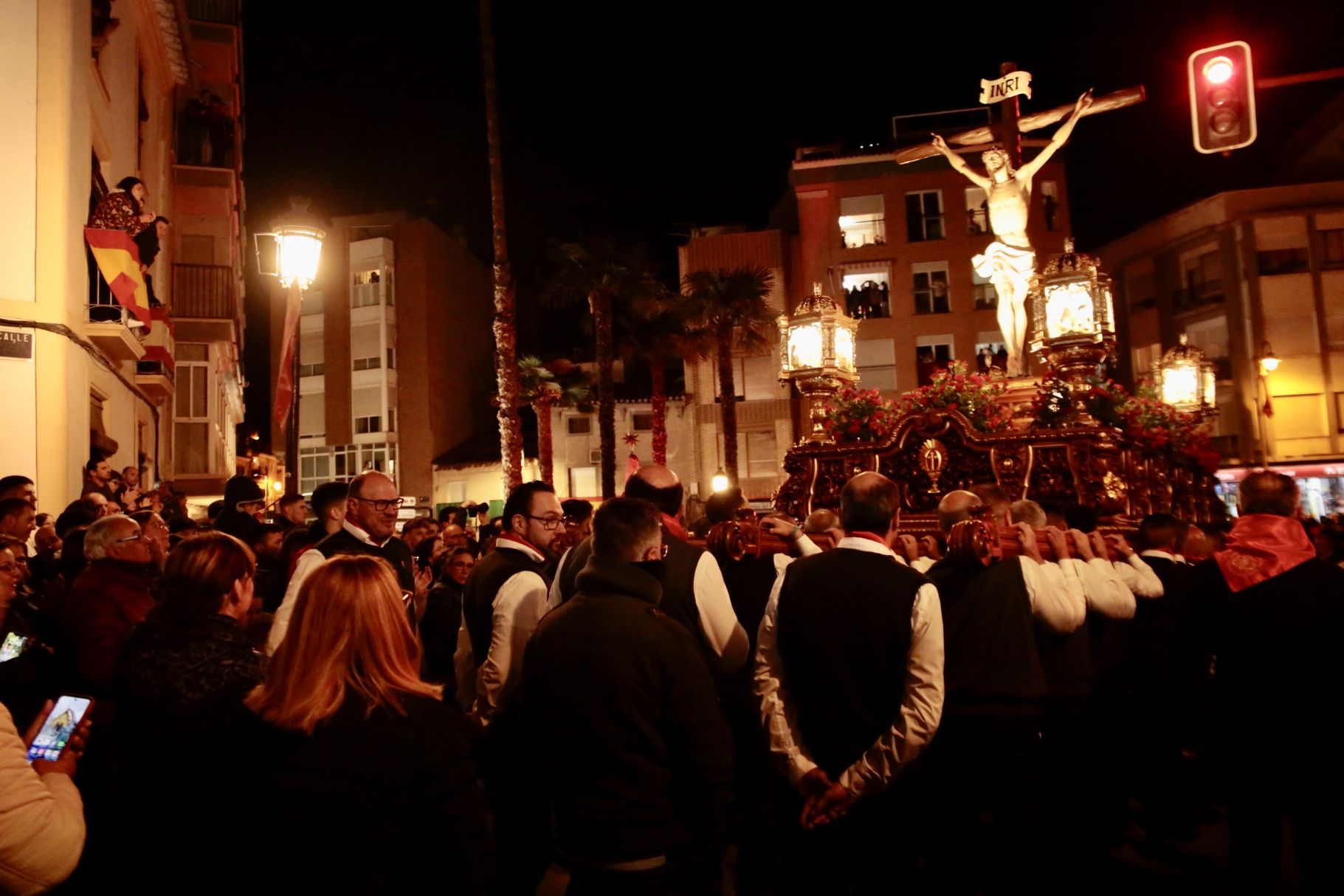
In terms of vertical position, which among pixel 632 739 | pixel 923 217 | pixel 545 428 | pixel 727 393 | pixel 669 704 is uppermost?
pixel 923 217

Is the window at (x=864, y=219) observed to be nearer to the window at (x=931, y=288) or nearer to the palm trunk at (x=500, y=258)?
the window at (x=931, y=288)

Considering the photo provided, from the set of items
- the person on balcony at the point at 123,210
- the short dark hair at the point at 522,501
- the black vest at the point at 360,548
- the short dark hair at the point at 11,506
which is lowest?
the black vest at the point at 360,548

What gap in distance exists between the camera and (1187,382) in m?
15.7

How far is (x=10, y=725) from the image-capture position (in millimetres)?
2619

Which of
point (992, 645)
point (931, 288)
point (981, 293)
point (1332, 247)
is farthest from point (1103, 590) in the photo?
point (981, 293)

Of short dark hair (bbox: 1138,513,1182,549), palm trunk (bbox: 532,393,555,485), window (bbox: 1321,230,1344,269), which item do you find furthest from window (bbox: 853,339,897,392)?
short dark hair (bbox: 1138,513,1182,549)

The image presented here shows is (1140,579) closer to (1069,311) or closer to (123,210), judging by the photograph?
(1069,311)

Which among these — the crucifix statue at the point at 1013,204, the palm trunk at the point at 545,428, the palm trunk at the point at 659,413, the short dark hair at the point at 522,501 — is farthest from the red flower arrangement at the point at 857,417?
the palm trunk at the point at 659,413

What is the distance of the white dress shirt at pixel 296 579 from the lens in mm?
4678

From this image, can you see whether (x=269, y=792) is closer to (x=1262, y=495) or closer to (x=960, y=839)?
(x=960, y=839)

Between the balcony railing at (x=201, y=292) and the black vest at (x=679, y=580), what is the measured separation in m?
21.6

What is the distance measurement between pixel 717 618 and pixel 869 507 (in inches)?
33.9

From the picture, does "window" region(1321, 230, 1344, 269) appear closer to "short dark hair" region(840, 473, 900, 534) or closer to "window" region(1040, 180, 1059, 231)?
"window" region(1040, 180, 1059, 231)

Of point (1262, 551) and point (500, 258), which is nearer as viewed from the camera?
point (1262, 551)
